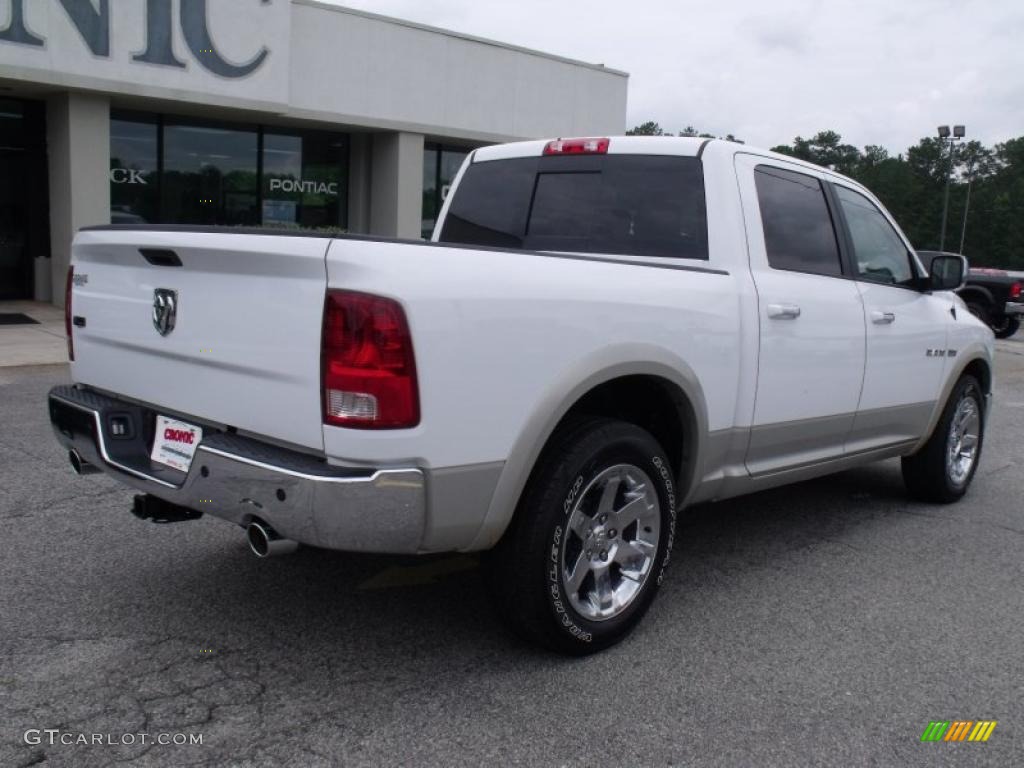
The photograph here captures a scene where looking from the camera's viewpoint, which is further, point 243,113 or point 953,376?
point 243,113

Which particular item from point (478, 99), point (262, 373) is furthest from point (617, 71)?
point (262, 373)

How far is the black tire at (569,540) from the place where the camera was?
3.08m

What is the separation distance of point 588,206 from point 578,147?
0.30 meters

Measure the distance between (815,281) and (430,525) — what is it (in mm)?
2442

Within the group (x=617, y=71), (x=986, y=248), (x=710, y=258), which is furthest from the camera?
(x=986, y=248)

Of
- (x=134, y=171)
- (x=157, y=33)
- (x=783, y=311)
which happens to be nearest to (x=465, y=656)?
(x=783, y=311)

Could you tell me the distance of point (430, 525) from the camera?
2.78 metres

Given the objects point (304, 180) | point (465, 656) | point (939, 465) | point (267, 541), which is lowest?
point (465, 656)

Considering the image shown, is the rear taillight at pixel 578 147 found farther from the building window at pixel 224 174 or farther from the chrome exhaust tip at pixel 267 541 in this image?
the building window at pixel 224 174

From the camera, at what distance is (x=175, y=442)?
3.18 metres

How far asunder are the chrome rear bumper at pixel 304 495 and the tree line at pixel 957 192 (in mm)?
61279

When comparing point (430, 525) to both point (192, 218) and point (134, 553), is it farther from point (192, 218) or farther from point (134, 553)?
point (192, 218)

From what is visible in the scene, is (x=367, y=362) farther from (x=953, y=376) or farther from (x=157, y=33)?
(x=157, y=33)

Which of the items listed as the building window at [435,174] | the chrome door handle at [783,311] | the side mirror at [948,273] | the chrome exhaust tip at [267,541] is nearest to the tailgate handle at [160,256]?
the chrome exhaust tip at [267,541]
